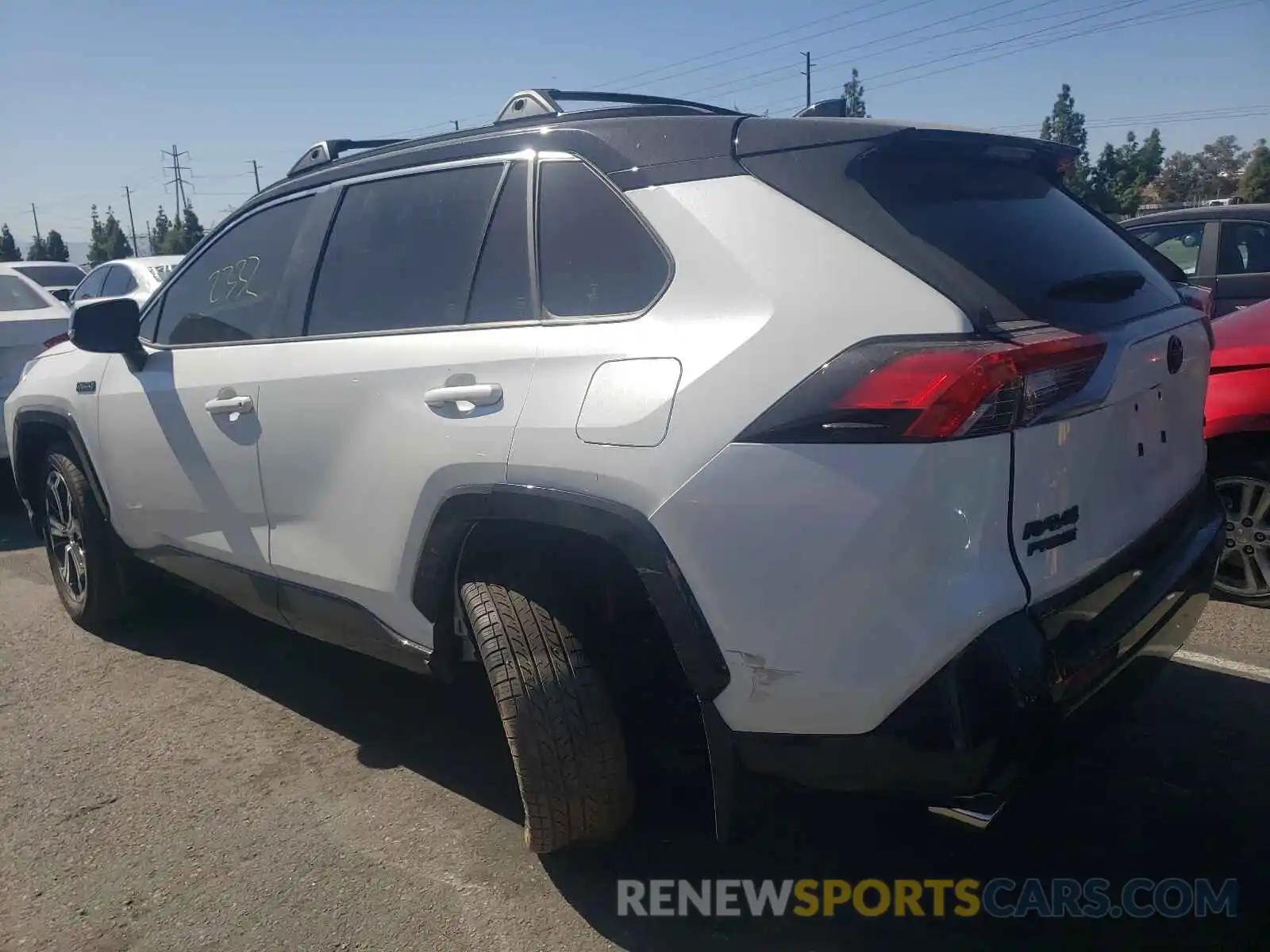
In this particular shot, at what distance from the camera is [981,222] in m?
2.38

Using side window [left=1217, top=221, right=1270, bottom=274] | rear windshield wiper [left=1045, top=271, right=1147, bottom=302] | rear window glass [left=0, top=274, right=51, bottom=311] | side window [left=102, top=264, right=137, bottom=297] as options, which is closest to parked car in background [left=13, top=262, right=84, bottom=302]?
side window [left=102, top=264, right=137, bottom=297]

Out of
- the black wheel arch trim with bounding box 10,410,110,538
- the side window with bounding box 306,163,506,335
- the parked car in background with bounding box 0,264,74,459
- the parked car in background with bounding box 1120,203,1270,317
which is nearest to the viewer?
the side window with bounding box 306,163,506,335

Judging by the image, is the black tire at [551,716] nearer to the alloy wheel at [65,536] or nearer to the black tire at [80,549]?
the black tire at [80,549]

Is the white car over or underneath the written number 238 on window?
over

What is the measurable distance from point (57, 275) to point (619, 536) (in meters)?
16.0

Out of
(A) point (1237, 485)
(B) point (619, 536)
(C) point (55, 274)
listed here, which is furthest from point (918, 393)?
(C) point (55, 274)

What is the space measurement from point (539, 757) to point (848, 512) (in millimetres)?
1021

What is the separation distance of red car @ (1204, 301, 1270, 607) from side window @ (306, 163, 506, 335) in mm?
2844

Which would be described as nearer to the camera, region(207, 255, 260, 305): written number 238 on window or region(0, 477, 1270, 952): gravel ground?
region(0, 477, 1270, 952): gravel ground

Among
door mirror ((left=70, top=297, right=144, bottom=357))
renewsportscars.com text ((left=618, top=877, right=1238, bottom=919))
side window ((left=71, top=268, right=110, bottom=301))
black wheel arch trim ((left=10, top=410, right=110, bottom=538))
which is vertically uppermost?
side window ((left=71, top=268, right=110, bottom=301))

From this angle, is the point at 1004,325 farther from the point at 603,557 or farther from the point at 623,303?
the point at 603,557

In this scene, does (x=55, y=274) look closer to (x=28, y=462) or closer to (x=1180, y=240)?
(x=28, y=462)

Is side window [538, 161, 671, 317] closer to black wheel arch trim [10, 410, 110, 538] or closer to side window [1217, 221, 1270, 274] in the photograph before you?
black wheel arch trim [10, 410, 110, 538]

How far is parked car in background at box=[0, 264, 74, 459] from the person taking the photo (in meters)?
6.81
